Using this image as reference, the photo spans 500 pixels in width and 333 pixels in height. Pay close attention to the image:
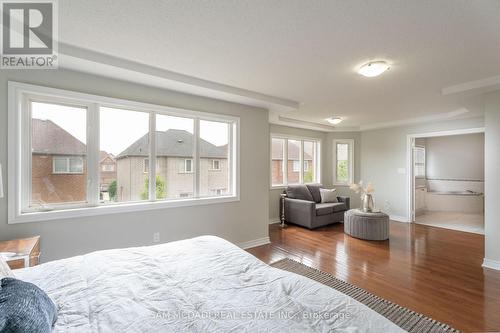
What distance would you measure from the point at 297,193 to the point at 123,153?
13.0 ft

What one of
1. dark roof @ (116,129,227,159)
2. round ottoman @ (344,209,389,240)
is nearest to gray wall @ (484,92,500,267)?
round ottoman @ (344,209,389,240)

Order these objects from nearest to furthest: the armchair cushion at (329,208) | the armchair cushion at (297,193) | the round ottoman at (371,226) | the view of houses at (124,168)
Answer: the view of houses at (124,168) → the round ottoman at (371,226) → the armchair cushion at (329,208) → the armchair cushion at (297,193)

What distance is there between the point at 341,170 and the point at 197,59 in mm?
5666

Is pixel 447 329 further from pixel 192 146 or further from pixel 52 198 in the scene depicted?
pixel 52 198

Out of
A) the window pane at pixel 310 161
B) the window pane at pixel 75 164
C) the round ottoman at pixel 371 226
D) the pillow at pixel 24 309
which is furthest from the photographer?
the window pane at pixel 310 161

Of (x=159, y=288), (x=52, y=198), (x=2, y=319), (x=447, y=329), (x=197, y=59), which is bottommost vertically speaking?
(x=447, y=329)

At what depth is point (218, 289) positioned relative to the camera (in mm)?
1288

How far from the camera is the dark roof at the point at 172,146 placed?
10.1 ft

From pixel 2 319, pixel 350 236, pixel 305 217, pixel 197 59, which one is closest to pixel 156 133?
pixel 197 59

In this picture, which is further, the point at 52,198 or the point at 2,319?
the point at 52,198

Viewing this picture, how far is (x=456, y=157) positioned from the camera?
23.2ft

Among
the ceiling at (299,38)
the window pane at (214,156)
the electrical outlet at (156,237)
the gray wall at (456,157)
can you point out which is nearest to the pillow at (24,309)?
the ceiling at (299,38)

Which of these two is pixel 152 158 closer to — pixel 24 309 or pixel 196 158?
pixel 196 158

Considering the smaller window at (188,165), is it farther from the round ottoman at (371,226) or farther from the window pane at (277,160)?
the round ottoman at (371,226)
